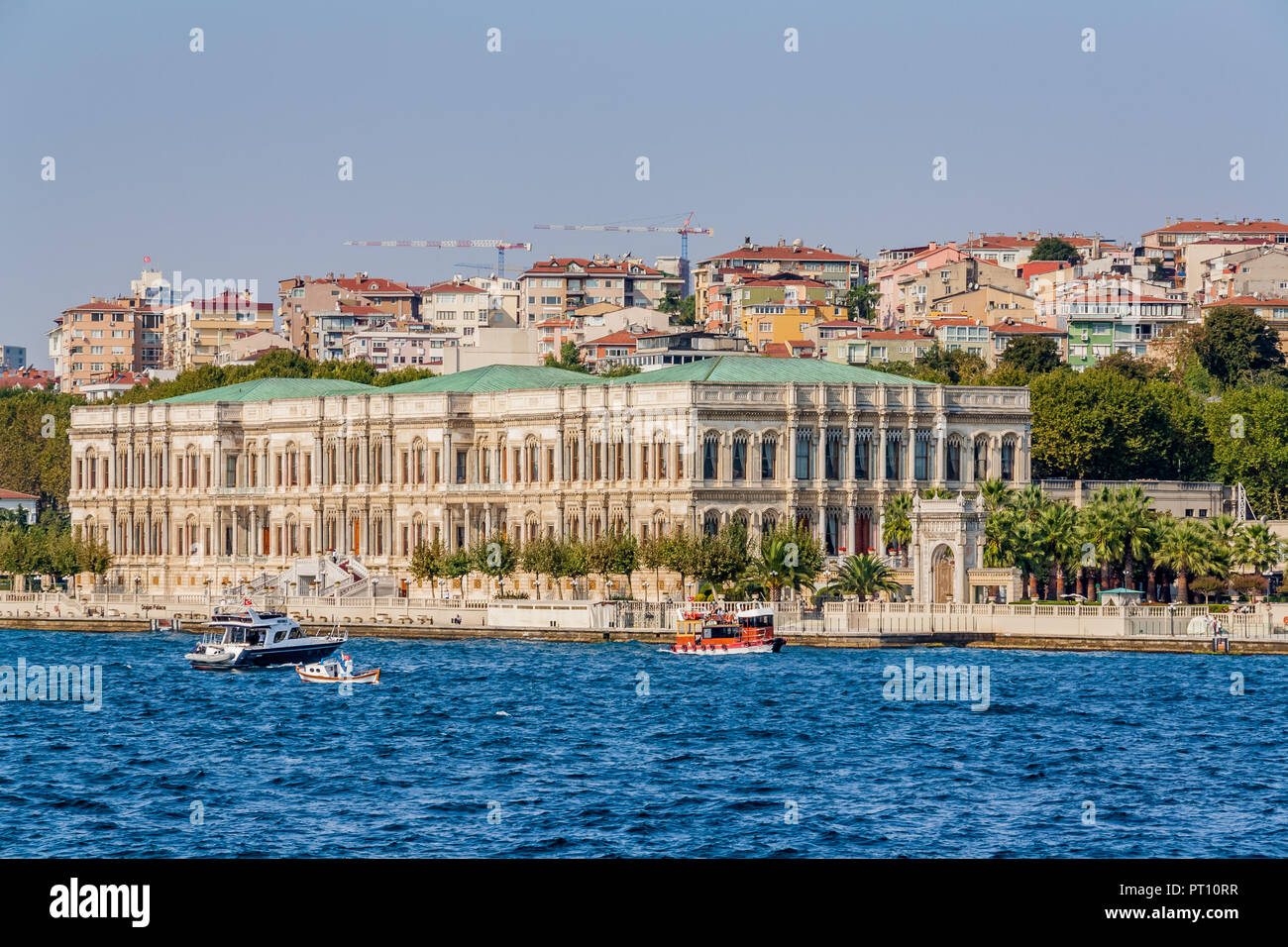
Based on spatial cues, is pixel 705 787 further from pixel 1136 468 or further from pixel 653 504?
pixel 1136 468

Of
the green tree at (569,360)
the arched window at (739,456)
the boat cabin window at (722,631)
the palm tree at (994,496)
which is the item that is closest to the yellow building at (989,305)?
the green tree at (569,360)

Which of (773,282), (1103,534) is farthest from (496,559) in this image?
(773,282)

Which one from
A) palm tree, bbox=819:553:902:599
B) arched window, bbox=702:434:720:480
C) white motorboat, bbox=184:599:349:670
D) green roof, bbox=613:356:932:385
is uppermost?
green roof, bbox=613:356:932:385

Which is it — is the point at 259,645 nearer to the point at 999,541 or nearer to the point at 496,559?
the point at 496,559

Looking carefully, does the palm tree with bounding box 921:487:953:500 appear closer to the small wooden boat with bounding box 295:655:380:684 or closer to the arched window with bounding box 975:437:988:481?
the arched window with bounding box 975:437:988:481

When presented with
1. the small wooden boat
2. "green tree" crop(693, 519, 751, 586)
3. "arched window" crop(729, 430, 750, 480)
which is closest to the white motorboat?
the small wooden boat
